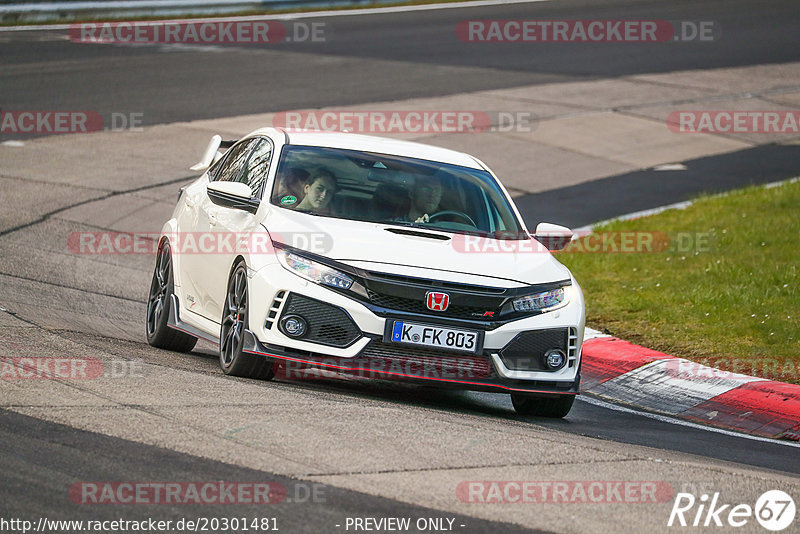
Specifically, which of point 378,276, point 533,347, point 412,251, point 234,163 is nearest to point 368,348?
point 378,276

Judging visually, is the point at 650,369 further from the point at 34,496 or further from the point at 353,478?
the point at 34,496

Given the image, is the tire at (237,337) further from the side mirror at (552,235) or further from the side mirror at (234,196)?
the side mirror at (552,235)

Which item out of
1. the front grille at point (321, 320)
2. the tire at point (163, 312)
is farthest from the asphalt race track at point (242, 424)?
the front grille at point (321, 320)

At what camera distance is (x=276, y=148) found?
871 centimetres

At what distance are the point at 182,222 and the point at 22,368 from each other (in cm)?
263

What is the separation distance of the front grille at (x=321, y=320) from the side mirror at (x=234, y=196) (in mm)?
1052

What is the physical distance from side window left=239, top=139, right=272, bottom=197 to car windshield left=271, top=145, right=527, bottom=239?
138mm

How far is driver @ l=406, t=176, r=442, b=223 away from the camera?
8359mm

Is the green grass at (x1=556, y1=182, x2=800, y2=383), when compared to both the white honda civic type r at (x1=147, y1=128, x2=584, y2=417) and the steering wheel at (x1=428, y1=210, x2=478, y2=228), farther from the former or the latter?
the steering wheel at (x1=428, y1=210, x2=478, y2=228)

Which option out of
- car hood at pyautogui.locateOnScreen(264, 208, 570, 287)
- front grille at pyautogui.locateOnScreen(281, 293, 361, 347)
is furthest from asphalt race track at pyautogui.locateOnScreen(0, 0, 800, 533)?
car hood at pyautogui.locateOnScreen(264, 208, 570, 287)

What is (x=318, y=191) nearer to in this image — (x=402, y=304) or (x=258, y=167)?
(x=258, y=167)

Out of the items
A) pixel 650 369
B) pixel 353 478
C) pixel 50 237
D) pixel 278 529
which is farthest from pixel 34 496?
pixel 50 237

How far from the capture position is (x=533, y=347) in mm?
7605

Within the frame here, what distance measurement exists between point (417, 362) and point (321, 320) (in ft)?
2.05
